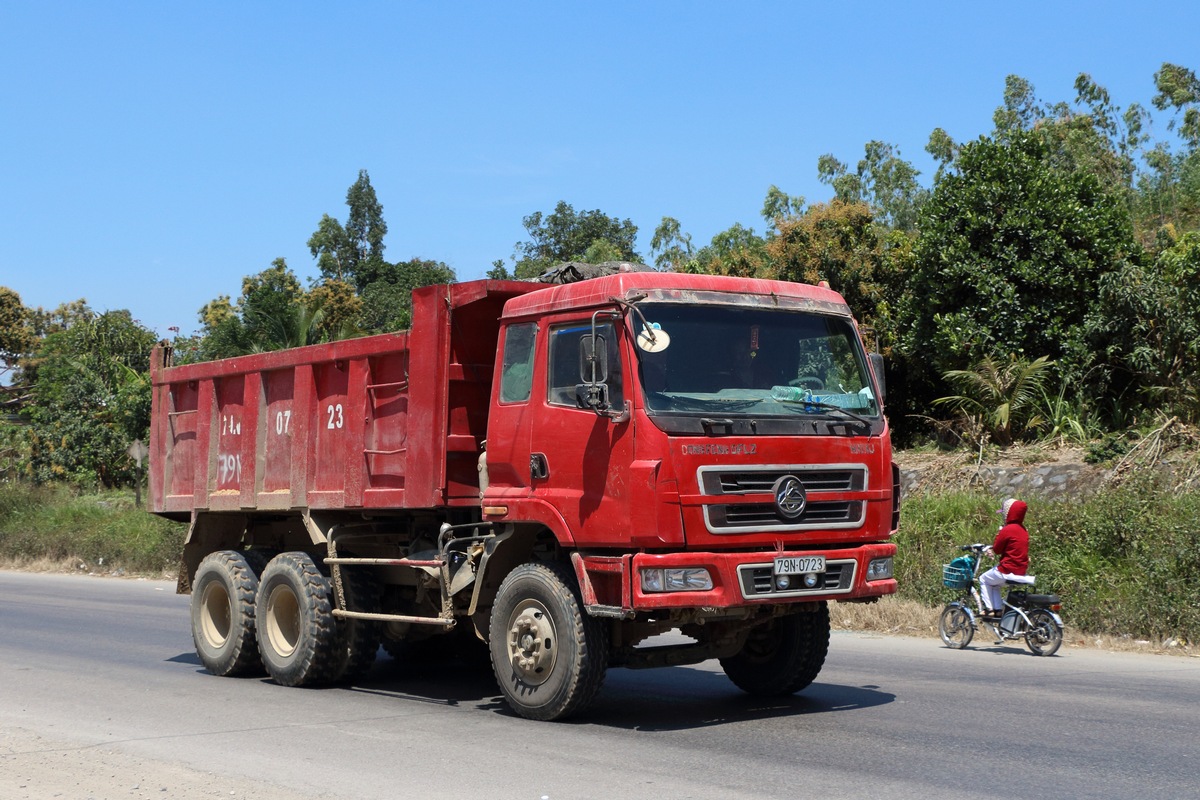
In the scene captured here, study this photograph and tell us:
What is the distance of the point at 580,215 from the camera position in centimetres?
5109

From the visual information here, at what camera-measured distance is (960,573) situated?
1414 cm

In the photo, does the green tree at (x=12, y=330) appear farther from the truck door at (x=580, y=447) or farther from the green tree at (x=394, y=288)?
the truck door at (x=580, y=447)

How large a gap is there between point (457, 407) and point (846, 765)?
3982mm

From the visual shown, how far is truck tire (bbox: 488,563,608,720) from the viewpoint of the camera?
8.33 m

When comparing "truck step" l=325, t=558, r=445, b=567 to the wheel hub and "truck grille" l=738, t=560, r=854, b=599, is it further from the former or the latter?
"truck grille" l=738, t=560, r=854, b=599

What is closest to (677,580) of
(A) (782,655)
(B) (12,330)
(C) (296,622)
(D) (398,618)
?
(A) (782,655)

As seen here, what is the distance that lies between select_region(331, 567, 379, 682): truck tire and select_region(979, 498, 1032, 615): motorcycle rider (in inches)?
258

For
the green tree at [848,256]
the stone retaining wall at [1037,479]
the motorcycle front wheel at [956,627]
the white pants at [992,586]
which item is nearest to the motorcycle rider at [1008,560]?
the white pants at [992,586]

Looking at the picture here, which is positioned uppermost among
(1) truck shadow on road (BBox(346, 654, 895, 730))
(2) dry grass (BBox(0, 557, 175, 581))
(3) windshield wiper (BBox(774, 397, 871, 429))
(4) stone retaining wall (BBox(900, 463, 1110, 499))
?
(3) windshield wiper (BBox(774, 397, 871, 429))

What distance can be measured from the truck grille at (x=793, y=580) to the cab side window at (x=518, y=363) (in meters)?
2.03

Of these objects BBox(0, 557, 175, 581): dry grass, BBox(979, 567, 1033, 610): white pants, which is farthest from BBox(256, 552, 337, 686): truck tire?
BBox(0, 557, 175, 581): dry grass

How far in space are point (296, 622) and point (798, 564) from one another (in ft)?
16.6

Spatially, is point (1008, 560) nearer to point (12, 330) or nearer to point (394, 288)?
point (394, 288)

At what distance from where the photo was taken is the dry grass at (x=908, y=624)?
13.8 m
